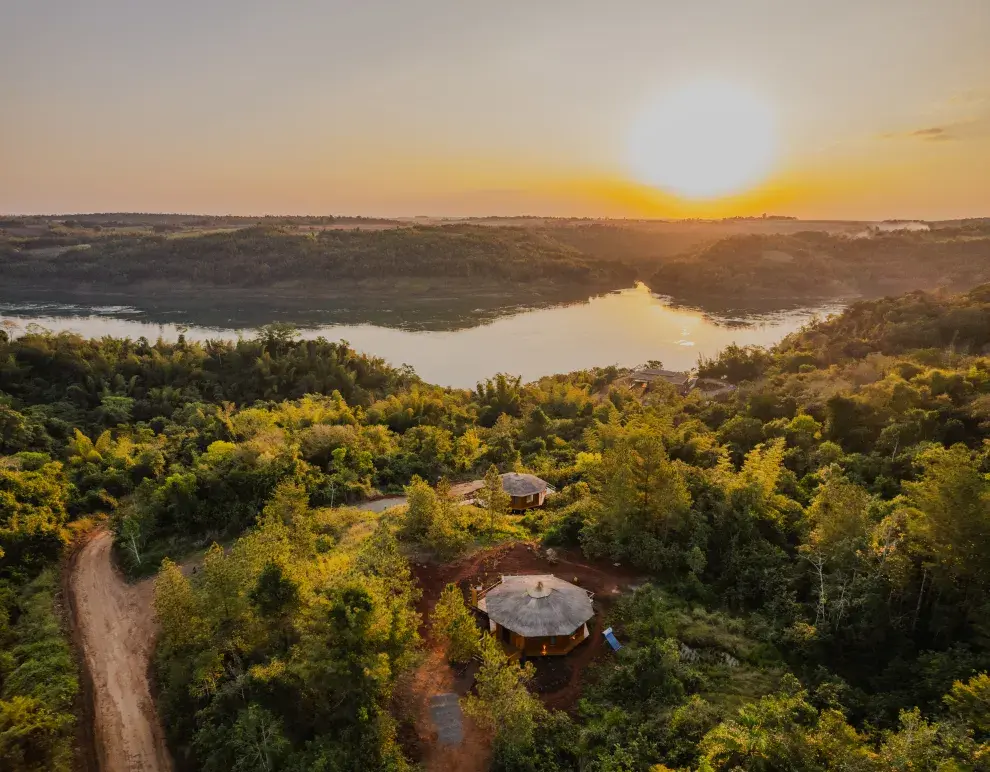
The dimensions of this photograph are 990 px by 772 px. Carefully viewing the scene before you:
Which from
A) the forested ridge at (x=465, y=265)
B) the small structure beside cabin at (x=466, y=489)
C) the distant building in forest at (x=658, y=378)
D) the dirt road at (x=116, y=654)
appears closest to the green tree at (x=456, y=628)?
the dirt road at (x=116, y=654)

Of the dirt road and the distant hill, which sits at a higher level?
the distant hill

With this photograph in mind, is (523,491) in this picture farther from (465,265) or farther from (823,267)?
(823,267)

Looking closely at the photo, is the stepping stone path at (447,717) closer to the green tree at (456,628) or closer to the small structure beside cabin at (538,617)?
the green tree at (456,628)

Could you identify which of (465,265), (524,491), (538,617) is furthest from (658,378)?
(465,265)

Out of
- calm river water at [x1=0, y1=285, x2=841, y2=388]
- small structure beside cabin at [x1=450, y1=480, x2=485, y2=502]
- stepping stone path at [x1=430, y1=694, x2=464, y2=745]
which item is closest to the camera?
stepping stone path at [x1=430, y1=694, x2=464, y2=745]

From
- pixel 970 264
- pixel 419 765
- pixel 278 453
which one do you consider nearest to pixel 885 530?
pixel 419 765

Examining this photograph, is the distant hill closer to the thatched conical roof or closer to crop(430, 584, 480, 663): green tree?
the thatched conical roof

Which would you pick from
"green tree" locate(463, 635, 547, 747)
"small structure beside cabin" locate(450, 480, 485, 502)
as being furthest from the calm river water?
"green tree" locate(463, 635, 547, 747)
